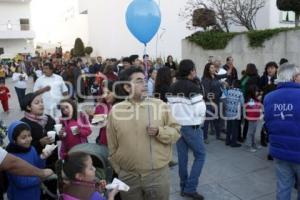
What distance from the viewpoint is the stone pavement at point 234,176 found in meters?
5.23

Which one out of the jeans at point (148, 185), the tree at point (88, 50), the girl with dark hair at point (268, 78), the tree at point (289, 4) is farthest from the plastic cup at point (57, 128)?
the tree at point (88, 50)

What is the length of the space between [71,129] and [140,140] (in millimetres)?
1535

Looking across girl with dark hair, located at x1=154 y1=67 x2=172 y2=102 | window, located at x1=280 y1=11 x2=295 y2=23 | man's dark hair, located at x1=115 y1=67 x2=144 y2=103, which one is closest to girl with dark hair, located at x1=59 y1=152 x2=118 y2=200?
man's dark hair, located at x1=115 y1=67 x2=144 y2=103

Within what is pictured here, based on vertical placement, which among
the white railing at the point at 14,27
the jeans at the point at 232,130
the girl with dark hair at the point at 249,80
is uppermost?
the white railing at the point at 14,27

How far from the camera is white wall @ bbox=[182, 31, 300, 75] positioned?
1080cm

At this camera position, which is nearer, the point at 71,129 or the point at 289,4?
the point at 71,129

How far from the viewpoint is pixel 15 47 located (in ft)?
134

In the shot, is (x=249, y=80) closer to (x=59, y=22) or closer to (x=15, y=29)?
(x=59, y=22)

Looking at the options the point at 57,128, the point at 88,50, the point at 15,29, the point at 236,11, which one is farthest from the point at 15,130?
the point at 15,29

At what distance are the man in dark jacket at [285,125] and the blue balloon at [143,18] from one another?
3636 millimetres

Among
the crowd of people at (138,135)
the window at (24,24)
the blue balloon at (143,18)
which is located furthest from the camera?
the window at (24,24)

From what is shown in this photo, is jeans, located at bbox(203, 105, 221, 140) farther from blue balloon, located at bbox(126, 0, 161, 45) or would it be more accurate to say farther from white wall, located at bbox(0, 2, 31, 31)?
white wall, located at bbox(0, 2, 31, 31)

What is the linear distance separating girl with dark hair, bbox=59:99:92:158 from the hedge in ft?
26.9

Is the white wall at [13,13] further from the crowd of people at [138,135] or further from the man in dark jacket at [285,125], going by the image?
the man in dark jacket at [285,125]
